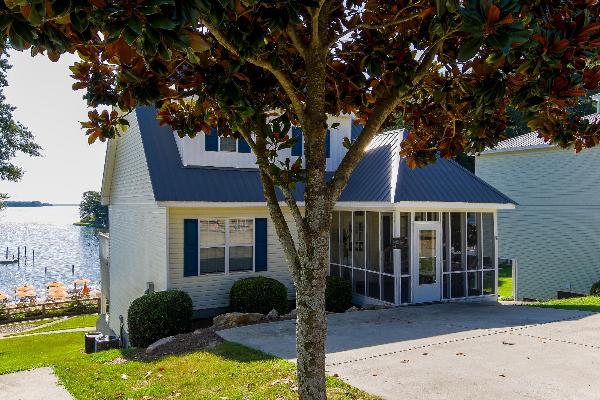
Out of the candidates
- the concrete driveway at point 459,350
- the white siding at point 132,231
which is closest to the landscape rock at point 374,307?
the concrete driveway at point 459,350

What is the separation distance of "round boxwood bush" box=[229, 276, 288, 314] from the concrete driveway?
1.85m

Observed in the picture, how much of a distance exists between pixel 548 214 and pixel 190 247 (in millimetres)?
16322

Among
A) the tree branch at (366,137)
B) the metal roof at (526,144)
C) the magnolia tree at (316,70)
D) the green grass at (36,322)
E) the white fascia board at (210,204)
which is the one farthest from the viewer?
the green grass at (36,322)

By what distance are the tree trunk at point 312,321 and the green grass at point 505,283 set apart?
20.4 metres

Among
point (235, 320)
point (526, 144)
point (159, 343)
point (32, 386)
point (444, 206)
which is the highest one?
point (526, 144)

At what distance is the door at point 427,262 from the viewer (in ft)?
42.7

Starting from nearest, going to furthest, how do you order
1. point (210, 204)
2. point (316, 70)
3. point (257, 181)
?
point (316, 70) → point (210, 204) → point (257, 181)

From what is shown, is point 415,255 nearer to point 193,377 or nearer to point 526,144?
point 193,377

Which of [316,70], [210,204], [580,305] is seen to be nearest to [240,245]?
[210,204]

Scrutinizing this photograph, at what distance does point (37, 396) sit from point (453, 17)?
710 centimetres

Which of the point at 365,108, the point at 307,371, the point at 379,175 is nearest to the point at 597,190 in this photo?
the point at 379,175

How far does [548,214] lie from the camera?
69.4ft

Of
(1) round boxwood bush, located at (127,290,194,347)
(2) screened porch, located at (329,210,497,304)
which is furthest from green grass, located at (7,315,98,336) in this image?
(2) screened porch, located at (329,210,497,304)

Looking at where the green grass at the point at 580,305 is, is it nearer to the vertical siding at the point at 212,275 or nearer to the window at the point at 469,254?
the window at the point at 469,254
